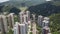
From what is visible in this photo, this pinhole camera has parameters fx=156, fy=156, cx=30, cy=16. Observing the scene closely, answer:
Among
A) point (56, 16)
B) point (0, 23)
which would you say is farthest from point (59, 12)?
point (0, 23)

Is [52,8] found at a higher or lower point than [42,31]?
higher

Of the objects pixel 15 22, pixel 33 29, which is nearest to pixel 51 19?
pixel 33 29

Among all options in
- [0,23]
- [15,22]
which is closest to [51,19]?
[15,22]

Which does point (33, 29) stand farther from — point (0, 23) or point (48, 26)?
point (0, 23)

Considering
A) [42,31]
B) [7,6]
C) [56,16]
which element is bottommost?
[42,31]

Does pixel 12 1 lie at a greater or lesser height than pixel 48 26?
greater

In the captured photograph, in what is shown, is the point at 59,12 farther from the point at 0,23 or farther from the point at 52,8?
the point at 0,23

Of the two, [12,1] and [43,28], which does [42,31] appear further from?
[12,1]

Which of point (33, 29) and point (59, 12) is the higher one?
point (59, 12)
